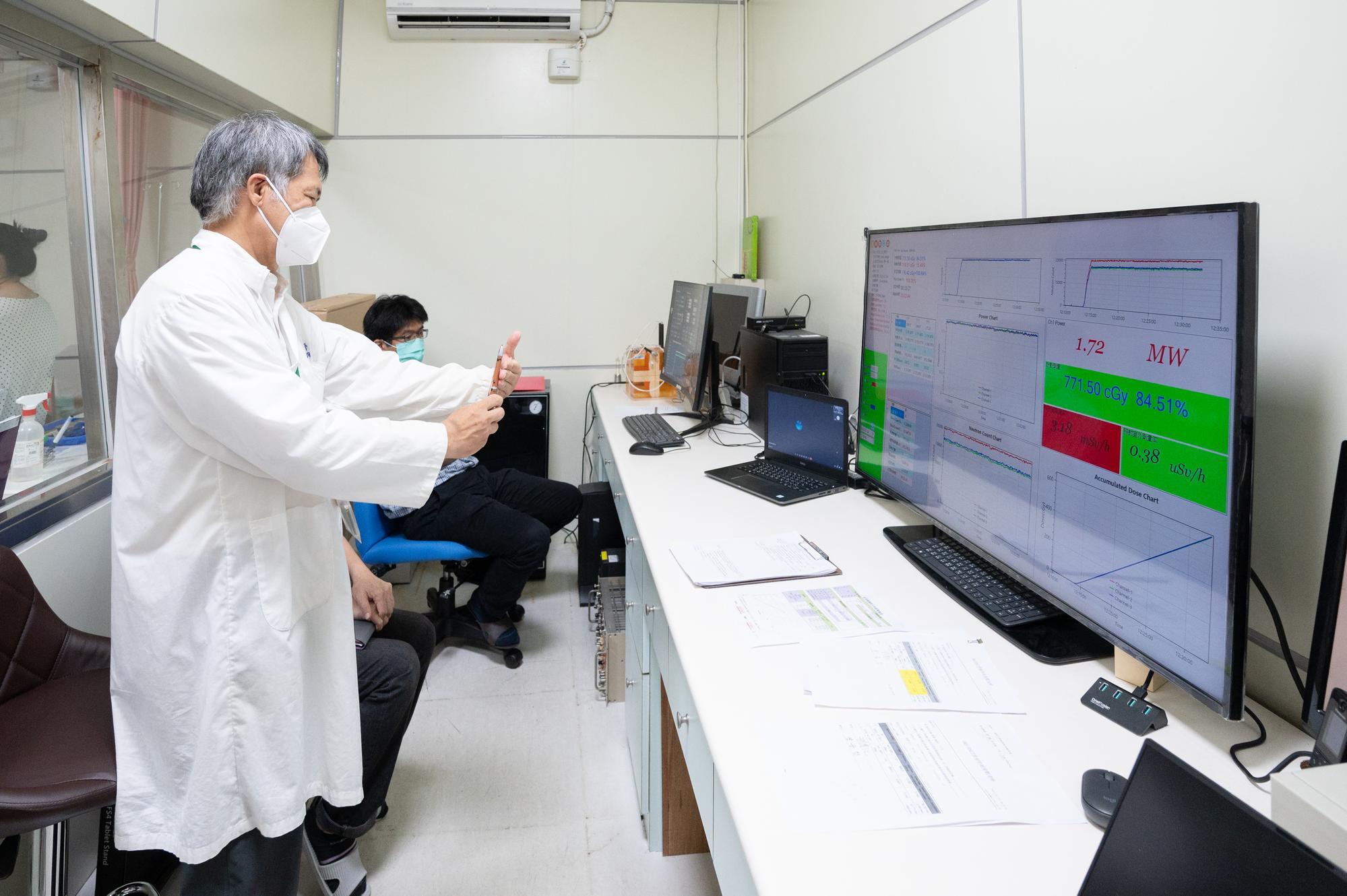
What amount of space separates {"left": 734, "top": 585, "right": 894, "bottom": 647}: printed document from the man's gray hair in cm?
114

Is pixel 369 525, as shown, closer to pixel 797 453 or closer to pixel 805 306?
pixel 797 453

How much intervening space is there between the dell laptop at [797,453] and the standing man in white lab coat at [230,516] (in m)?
0.81

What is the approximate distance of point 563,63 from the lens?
3.62 m

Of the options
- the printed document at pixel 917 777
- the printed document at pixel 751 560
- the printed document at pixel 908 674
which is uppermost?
the printed document at pixel 751 560

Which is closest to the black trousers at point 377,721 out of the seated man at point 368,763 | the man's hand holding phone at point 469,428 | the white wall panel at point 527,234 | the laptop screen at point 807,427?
the seated man at point 368,763

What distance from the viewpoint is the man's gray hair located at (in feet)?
4.55

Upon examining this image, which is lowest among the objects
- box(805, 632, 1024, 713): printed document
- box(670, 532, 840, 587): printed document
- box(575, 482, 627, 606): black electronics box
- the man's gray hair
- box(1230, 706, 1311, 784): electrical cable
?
→ box(575, 482, 627, 606): black electronics box

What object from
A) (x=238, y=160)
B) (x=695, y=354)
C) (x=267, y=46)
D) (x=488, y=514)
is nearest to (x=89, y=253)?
(x=238, y=160)

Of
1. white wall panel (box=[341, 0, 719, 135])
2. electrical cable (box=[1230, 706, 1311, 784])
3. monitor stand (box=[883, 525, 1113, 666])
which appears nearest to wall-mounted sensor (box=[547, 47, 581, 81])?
white wall panel (box=[341, 0, 719, 135])

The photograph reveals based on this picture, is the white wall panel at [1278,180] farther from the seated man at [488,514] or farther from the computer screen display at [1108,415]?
the seated man at [488,514]

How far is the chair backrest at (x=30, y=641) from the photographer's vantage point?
1.44 meters

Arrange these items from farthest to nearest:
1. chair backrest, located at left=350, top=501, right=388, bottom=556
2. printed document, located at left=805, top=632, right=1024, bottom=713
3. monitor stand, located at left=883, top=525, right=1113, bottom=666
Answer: chair backrest, located at left=350, top=501, right=388, bottom=556, monitor stand, located at left=883, top=525, right=1113, bottom=666, printed document, located at left=805, top=632, right=1024, bottom=713

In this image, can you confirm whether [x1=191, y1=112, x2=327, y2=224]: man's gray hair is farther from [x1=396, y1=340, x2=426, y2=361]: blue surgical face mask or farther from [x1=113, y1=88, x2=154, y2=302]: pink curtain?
[x1=396, y1=340, x2=426, y2=361]: blue surgical face mask

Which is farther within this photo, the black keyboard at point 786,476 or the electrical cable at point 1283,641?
the black keyboard at point 786,476
